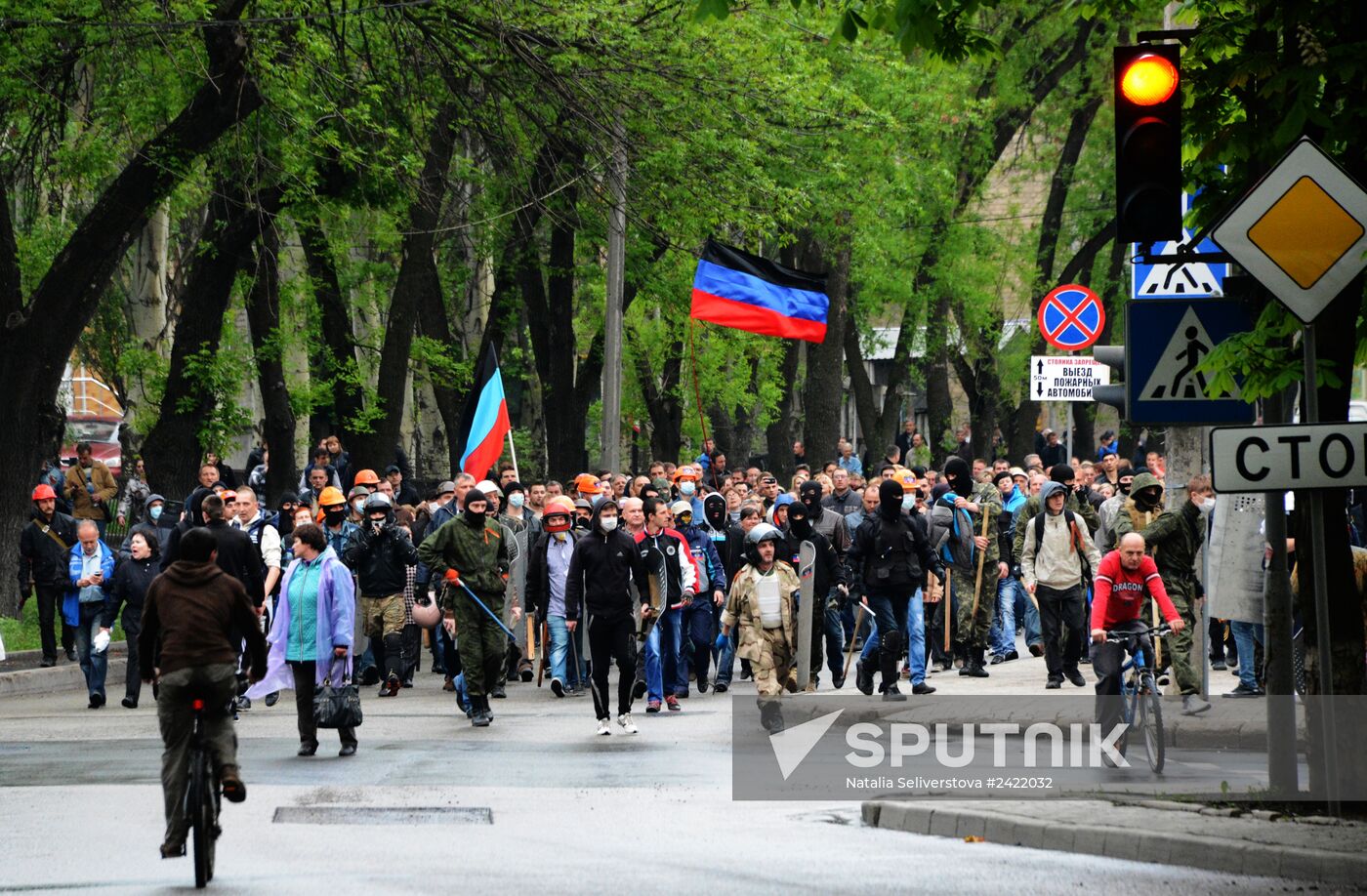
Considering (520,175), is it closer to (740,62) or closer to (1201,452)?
(740,62)

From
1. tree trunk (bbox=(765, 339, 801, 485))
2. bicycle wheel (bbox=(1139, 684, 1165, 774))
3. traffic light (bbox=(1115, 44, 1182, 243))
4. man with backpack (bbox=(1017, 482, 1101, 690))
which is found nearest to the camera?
traffic light (bbox=(1115, 44, 1182, 243))

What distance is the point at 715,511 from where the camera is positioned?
71.4 ft

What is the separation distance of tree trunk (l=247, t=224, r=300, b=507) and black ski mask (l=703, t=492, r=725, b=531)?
8642mm

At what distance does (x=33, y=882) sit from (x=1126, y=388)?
19.6ft

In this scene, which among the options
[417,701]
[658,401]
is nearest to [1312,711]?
[417,701]

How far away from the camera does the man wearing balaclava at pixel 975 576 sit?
18984mm

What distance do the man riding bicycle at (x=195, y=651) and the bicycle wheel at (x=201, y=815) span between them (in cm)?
9

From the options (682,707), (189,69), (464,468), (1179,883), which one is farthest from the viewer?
(464,468)

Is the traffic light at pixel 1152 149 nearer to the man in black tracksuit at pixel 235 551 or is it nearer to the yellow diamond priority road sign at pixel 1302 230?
the yellow diamond priority road sign at pixel 1302 230

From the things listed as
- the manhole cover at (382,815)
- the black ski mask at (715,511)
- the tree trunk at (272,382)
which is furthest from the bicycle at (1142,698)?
the tree trunk at (272,382)

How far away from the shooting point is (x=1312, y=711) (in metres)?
10.1

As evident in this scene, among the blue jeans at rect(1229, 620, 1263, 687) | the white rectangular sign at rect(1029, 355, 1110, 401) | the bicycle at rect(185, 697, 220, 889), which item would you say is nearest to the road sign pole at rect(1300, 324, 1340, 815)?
the bicycle at rect(185, 697, 220, 889)

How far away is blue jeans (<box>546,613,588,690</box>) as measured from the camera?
60.4 feet
